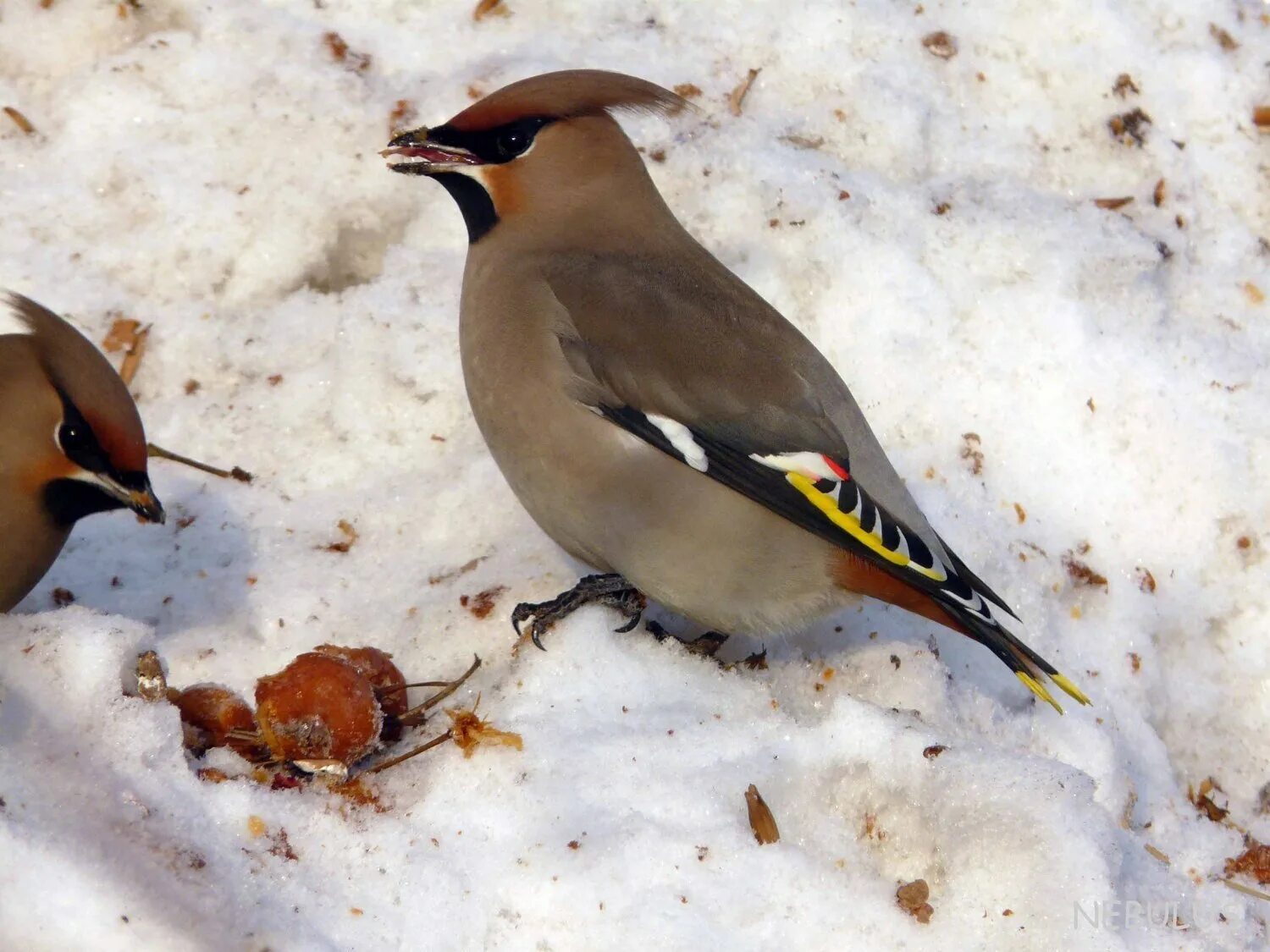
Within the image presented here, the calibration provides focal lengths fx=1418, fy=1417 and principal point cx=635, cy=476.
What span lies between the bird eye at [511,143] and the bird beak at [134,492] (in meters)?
1.08

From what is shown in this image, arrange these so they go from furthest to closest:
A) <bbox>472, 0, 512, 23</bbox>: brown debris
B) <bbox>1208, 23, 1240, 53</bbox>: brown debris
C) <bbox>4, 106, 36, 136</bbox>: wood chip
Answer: <bbox>1208, 23, 1240, 53</bbox>: brown debris
<bbox>472, 0, 512, 23</bbox>: brown debris
<bbox>4, 106, 36, 136</bbox>: wood chip

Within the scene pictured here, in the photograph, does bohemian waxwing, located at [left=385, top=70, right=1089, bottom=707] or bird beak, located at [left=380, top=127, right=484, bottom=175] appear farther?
bird beak, located at [left=380, top=127, right=484, bottom=175]

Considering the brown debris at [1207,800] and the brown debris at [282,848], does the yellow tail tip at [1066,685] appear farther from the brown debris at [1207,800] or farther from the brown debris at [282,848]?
the brown debris at [282,848]

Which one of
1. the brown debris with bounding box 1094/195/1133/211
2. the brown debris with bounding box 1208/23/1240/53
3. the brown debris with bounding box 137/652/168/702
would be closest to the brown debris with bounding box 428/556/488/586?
the brown debris with bounding box 137/652/168/702

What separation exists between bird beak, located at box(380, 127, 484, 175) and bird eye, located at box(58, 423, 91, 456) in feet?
2.87

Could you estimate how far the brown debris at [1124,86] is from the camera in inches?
177

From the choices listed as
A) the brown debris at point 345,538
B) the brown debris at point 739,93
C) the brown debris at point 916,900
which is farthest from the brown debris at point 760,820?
the brown debris at point 739,93

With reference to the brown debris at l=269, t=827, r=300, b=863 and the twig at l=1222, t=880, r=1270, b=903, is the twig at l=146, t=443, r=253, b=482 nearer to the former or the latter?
the brown debris at l=269, t=827, r=300, b=863

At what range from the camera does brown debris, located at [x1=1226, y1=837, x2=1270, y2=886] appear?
3.15m

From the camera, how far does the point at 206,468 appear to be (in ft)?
11.6

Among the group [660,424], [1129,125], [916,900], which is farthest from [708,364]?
[1129,125]

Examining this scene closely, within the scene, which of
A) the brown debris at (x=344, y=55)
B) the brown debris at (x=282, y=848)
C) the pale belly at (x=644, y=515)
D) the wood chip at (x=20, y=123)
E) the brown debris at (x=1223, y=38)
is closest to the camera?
the brown debris at (x=282, y=848)

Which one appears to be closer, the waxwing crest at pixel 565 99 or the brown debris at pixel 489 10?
the waxwing crest at pixel 565 99

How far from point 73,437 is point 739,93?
91.8 inches
